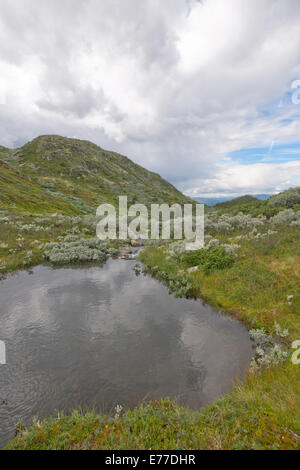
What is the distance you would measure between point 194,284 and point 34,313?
11235 mm

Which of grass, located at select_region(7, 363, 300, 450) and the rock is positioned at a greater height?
the rock

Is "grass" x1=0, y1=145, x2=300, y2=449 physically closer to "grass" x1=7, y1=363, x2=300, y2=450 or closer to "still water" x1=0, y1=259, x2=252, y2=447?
"grass" x1=7, y1=363, x2=300, y2=450

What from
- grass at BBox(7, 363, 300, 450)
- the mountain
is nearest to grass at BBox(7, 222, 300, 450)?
grass at BBox(7, 363, 300, 450)

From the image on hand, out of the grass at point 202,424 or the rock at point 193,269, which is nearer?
the grass at point 202,424

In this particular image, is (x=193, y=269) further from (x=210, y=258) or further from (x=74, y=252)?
(x=74, y=252)

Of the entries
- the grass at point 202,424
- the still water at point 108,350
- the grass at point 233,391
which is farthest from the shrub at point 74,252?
the grass at point 202,424

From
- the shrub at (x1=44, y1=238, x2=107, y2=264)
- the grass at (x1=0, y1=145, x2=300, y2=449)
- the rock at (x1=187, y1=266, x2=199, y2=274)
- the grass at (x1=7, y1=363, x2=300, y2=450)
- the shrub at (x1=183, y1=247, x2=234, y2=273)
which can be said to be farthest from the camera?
the shrub at (x1=44, y1=238, x2=107, y2=264)

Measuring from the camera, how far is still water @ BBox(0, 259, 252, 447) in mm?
7566

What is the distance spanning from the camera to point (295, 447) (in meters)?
4.71

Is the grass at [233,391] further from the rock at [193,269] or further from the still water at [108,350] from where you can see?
the still water at [108,350]

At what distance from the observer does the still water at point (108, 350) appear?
7566 mm

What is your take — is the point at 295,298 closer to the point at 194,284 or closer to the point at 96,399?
the point at 194,284

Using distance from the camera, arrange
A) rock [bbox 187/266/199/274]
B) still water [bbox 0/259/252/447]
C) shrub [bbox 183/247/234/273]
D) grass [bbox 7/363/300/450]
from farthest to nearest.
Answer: rock [bbox 187/266/199/274] < shrub [bbox 183/247/234/273] < still water [bbox 0/259/252/447] < grass [bbox 7/363/300/450]
